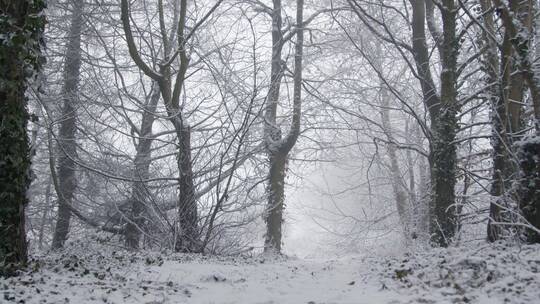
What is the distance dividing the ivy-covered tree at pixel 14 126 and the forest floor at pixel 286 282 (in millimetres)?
429

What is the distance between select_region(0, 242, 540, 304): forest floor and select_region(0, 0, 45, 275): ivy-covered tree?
0.43m

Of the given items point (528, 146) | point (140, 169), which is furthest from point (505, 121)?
point (140, 169)

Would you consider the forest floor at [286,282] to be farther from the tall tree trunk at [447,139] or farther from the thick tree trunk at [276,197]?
the thick tree trunk at [276,197]

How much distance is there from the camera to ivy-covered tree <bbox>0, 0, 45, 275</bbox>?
5.31 meters

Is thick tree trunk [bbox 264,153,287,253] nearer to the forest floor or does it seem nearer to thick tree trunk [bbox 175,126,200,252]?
thick tree trunk [bbox 175,126,200,252]

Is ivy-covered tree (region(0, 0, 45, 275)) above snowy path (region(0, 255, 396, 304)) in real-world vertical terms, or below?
above

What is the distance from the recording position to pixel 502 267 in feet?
15.7

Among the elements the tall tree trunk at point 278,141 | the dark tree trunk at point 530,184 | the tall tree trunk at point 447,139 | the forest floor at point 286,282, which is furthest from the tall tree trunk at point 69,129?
the dark tree trunk at point 530,184

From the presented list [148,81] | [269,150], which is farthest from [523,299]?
[148,81]

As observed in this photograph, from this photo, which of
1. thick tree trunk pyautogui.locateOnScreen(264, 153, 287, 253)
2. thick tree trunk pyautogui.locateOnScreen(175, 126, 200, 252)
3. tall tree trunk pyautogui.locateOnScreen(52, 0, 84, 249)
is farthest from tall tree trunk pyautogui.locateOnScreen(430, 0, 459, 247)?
tall tree trunk pyautogui.locateOnScreen(52, 0, 84, 249)

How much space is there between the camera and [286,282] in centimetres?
668

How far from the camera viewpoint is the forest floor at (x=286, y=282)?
174 inches

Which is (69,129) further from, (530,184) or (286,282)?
(530,184)

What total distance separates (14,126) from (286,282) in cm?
398
